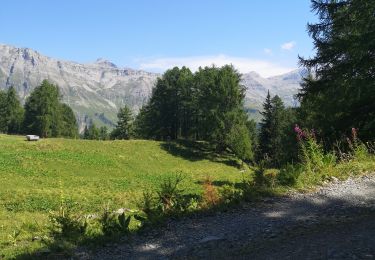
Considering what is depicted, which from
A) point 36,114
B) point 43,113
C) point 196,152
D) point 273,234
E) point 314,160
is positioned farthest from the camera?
point 36,114

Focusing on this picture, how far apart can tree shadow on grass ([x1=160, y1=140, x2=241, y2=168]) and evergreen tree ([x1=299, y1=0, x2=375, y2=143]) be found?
43796 mm

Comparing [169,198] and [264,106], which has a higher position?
[264,106]

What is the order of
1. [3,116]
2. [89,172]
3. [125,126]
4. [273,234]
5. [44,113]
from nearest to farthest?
[273,234]
[89,172]
[44,113]
[3,116]
[125,126]

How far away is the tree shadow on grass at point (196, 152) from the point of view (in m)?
65.6

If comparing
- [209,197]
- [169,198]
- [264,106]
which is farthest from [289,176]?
[264,106]

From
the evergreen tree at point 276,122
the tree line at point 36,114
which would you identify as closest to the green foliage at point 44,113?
the tree line at point 36,114

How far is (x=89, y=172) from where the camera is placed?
4884 cm

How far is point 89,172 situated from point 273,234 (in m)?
44.2

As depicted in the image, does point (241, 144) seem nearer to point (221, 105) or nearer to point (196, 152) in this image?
point (196, 152)

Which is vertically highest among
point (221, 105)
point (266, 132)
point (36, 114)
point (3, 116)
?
point (221, 105)

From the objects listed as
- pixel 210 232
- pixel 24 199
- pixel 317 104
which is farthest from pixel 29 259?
pixel 24 199

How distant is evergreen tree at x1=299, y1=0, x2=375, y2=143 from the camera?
1706 centimetres

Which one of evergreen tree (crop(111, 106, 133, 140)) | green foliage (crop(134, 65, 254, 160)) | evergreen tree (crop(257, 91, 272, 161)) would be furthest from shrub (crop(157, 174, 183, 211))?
evergreen tree (crop(111, 106, 133, 140))

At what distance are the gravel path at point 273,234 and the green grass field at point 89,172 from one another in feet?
50.5
